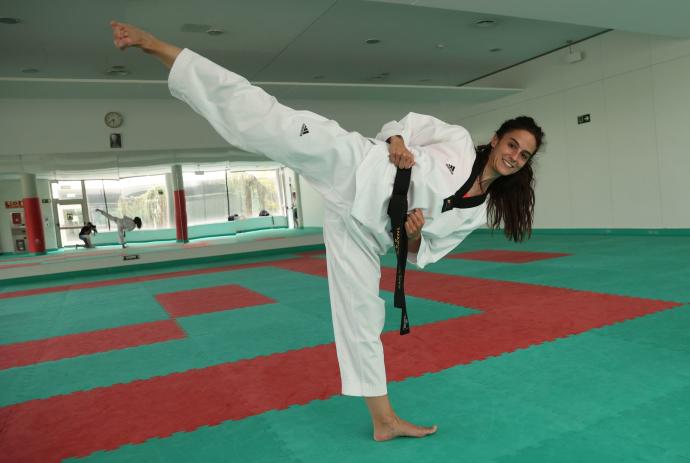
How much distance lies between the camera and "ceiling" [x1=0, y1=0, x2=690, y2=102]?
7.56 meters

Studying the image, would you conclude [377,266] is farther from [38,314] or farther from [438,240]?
[38,314]

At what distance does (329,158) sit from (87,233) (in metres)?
12.1

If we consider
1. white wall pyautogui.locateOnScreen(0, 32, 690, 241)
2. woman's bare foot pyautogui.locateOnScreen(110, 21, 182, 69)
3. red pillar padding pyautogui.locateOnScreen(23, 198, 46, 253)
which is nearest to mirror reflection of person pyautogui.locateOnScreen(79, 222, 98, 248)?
red pillar padding pyautogui.locateOnScreen(23, 198, 46, 253)

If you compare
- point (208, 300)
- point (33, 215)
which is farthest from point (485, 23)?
point (33, 215)

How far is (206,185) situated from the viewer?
1367 centimetres

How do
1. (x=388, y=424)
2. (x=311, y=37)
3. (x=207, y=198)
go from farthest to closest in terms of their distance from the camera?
(x=207, y=198) < (x=311, y=37) < (x=388, y=424)

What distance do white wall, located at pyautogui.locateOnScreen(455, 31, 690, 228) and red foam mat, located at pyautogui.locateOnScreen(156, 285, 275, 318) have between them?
835 cm

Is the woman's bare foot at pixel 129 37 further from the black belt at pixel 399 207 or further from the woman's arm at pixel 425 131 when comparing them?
the black belt at pixel 399 207

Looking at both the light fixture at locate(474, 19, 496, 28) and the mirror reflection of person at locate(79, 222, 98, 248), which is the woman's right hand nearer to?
the light fixture at locate(474, 19, 496, 28)

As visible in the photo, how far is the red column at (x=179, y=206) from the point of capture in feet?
43.2

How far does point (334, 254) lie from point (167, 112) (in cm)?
1136

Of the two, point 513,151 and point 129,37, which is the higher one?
point 129,37

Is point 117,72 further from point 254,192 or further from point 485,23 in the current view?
point 485,23

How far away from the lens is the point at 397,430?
255 centimetres
